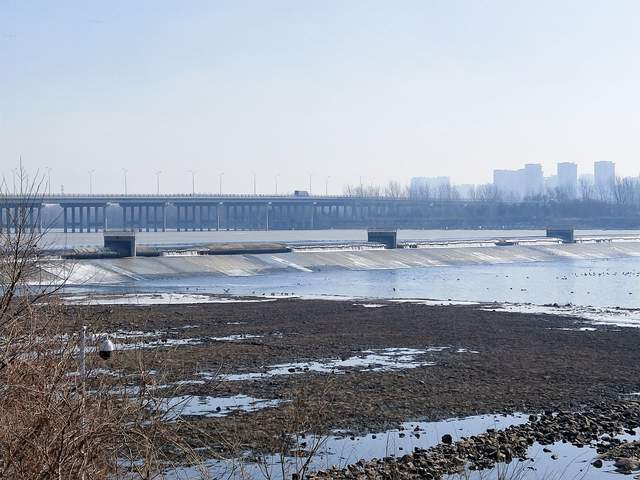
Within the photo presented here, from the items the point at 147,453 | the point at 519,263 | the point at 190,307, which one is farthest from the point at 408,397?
the point at 519,263

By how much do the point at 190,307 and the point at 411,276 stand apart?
110 ft

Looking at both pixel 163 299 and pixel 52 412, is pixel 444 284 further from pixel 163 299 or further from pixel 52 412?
pixel 52 412

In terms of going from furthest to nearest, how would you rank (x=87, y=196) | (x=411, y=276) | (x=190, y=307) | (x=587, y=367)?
1. (x=87, y=196)
2. (x=411, y=276)
3. (x=190, y=307)
4. (x=587, y=367)

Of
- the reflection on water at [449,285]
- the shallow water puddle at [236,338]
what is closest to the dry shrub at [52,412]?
the shallow water puddle at [236,338]

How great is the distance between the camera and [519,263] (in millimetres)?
95812

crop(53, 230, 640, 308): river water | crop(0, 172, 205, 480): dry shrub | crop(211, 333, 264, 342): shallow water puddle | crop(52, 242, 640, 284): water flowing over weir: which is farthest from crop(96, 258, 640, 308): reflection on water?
crop(0, 172, 205, 480): dry shrub

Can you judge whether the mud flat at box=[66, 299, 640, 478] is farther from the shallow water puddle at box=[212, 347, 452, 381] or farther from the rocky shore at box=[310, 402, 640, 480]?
the rocky shore at box=[310, 402, 640, 480]

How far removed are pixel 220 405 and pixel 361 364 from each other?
6534 mm

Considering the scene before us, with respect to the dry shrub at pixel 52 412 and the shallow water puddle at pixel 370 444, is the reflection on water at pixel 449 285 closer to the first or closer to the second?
the shallow water puddle at pixel 370 444

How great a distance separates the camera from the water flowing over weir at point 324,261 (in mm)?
66125

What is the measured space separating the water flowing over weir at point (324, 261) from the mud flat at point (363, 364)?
18.7 metres

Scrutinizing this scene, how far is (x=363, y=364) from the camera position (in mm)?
25094

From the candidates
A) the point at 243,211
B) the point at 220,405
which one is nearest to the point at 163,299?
the point at 220,405

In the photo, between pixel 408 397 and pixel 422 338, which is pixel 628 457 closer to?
pixel 408 397
